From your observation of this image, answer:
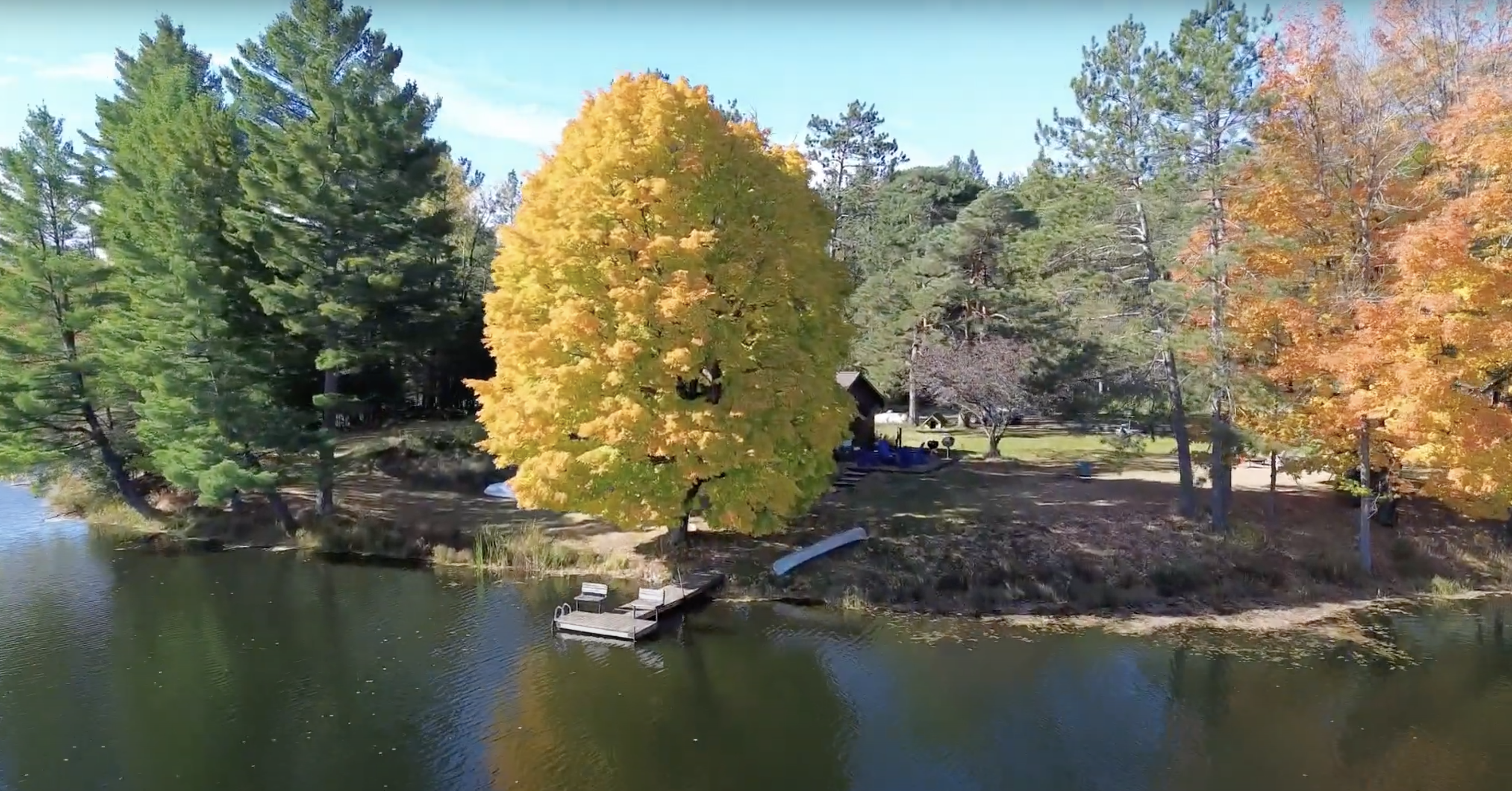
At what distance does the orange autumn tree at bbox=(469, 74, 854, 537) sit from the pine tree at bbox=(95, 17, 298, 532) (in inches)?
377

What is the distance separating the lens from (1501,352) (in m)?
21.0

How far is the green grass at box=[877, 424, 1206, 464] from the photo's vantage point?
36.6 m

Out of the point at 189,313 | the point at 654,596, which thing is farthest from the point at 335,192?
the point at 654,596

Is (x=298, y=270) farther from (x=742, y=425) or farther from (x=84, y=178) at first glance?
(x=742, y=425)

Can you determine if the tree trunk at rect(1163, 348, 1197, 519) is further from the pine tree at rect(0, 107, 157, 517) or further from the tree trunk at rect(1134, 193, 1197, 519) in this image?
the pine tree at rect(0, 107, 157, 517)

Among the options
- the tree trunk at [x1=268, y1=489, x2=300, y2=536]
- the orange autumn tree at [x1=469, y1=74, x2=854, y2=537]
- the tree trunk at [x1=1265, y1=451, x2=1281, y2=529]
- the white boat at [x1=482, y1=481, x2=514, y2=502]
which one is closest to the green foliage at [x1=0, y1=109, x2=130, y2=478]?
the tree trunk at [x1=268, y1=489, x2=300, y2=536]

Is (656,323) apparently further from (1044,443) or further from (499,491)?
(1044,443)

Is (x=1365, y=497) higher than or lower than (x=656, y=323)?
lower

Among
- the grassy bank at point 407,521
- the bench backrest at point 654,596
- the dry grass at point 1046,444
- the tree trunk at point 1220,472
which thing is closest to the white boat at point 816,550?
the grassy bank at point 407,521

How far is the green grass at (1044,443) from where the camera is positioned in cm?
3659

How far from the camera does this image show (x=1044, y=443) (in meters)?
41.8

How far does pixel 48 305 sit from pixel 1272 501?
3888cm

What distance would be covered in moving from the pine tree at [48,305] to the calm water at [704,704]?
359 inches

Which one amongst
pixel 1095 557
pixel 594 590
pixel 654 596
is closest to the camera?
pixel 594 590
